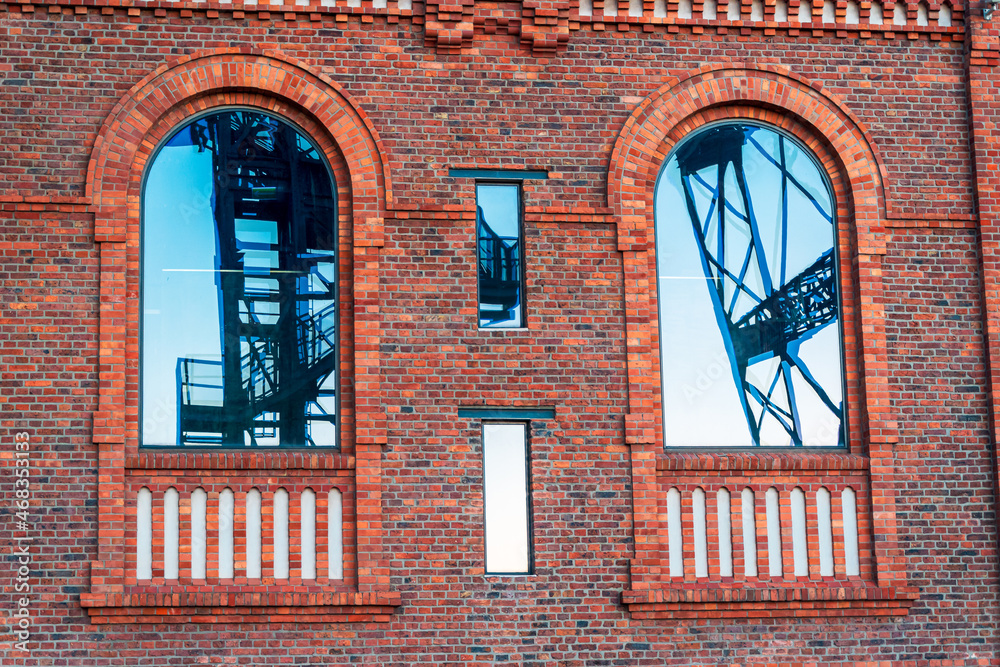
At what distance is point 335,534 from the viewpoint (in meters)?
11.6

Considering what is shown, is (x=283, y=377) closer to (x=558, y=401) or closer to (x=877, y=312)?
(x=558, y=401)

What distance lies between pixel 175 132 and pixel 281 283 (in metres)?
1.82

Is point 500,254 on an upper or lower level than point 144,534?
upper

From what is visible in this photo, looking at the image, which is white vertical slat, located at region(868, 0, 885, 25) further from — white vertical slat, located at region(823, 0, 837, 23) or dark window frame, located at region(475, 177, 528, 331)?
dark window frame, located at region(475, 177, 528, 331)

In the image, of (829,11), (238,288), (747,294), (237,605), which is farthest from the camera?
(829,11)

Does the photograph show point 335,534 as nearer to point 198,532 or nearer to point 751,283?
point 198,532

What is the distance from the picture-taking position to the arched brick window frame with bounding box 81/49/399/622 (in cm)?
1130

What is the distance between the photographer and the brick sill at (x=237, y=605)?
11125mm

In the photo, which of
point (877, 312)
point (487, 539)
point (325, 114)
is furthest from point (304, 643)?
point (877, 312)

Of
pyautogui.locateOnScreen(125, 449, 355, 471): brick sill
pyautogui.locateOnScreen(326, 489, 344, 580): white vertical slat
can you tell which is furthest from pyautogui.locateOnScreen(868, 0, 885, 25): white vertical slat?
pyautogui.locateOnScreen(326, 489, 344, 580): white vertical slat

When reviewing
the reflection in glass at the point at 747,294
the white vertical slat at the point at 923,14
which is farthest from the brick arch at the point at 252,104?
the white vertical slat at the point at 923,14

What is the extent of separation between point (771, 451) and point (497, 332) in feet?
9.75

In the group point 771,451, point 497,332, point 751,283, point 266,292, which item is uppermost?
point 751,283

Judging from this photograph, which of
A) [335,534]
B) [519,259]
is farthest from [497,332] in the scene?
[335,534]
